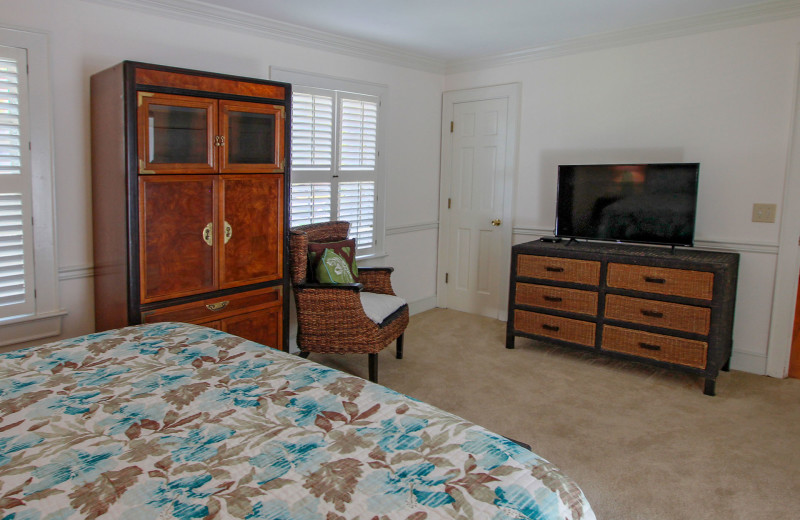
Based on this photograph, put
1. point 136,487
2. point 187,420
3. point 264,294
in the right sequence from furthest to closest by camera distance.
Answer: point 264,294 → point 187,420 → point 136,487

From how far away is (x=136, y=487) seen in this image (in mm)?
1155

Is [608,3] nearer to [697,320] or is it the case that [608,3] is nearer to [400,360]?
[697,320]

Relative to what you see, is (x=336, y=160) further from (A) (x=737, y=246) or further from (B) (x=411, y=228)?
(A) (x=737, y=246)

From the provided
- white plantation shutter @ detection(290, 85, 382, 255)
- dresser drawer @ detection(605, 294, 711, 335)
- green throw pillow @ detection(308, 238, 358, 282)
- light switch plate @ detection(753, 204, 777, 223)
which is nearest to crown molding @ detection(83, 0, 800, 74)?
white plantation shutter @ detection(290, 85, 382, 255)

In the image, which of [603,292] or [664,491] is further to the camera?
[603,292]

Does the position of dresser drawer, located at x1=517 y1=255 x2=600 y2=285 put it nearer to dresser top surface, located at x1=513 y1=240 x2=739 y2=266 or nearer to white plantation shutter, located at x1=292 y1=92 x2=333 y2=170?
dresser top surface, located at x1=513 y1=240 x2=739 y2=266

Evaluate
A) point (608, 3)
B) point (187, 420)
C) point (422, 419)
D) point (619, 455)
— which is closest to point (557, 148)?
point (608, 3)

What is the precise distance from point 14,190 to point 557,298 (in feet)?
11.0

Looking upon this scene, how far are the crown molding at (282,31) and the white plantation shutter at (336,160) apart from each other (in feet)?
1.13

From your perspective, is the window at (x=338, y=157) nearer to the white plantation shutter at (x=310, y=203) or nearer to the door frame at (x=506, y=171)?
the white plantation shutter at (x=310, y=203)

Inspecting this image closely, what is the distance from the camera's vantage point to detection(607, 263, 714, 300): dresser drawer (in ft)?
11.1

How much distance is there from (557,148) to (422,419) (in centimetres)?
360

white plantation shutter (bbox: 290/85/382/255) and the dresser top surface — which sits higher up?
white plantation shutter (bbox: 290/85/382/255)

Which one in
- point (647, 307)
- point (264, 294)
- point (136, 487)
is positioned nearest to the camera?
point (136, 487)
